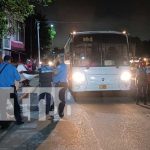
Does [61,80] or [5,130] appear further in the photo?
[61,80]

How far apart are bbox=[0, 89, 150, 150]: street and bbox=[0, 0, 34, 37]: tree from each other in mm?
2746

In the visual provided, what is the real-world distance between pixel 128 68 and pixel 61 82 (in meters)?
6.84

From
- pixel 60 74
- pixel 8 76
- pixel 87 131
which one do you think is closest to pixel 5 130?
pixel 8 76

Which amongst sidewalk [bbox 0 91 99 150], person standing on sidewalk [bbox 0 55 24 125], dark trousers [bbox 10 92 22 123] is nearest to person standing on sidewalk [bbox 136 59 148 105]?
sidewalk [bbox 0 91 99 150]

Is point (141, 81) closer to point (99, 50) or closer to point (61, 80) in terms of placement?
point (99, 50)

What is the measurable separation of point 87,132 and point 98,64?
9.47 metres

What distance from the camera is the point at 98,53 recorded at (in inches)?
853

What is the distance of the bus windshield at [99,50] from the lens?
21.4 m

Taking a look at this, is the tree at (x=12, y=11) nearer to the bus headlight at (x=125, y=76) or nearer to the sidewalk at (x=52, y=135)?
the sidewalk at (x=52, y=135)

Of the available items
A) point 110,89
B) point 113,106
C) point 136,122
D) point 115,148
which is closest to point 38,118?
point 136,122

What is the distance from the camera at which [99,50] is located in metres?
21.7

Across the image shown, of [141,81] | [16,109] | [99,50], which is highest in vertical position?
[99,50]

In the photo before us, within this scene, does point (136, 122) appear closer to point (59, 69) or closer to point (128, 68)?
point (59, 69)

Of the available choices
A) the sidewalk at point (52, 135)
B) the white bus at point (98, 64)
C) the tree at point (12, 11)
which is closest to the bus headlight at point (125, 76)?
the white bus at point (98, 64)
